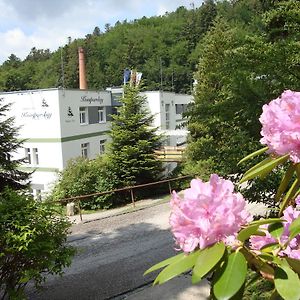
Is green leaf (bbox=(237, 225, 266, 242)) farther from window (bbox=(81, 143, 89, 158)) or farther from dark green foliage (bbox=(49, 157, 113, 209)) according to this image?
window (bbox=(81, 143, 89, 158))

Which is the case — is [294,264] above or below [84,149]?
above

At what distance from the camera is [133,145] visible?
19.9 metres

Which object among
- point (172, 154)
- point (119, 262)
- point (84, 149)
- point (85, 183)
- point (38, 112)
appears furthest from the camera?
point (84, 149)

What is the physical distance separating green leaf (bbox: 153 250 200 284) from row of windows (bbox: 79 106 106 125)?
90.7ft

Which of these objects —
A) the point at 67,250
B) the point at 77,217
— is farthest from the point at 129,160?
the point at 67,250

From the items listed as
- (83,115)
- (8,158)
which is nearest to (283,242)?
(8,158)

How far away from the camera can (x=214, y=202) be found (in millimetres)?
1072

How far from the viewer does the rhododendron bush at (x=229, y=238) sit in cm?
97

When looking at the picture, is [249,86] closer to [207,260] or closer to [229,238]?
[229,238]

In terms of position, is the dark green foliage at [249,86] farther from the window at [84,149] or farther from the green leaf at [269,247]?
the window at [84,149]

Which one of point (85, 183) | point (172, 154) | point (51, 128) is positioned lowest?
point (85, 183)

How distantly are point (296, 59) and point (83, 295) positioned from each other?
19.3 feet

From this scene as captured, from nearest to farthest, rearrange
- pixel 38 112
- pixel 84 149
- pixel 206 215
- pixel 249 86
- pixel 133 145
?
pixel 206 215 < pixel 249 86 < pixel 133 145 < pixel 38 112 < pixel 84 149

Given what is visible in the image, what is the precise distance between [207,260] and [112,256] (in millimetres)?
9391
